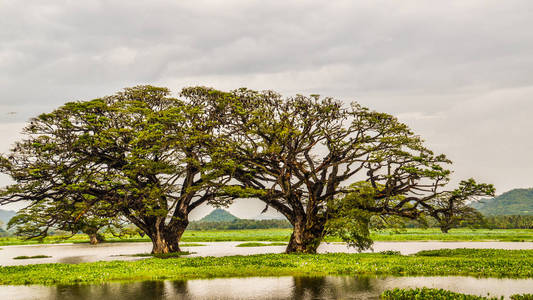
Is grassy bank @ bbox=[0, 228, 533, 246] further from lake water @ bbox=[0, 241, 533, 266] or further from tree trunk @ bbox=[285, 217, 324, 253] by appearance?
tree trunk @ bbox=[285, 217, 324, 253]

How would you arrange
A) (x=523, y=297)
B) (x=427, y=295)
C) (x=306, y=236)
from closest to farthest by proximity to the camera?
(x=523, y=297) → (x=427, y=295) → (x=306, y=236)

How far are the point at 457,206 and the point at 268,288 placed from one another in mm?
22964

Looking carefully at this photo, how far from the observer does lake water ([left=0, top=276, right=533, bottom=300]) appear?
2008 centimetres

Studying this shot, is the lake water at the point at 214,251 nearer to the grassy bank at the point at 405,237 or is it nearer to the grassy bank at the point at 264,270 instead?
the grassy bank at the point at 405,237

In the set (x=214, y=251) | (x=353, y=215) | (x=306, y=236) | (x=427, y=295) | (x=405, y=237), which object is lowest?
(x=405, y=237)

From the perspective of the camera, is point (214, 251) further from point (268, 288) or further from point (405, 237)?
point (405, 237)

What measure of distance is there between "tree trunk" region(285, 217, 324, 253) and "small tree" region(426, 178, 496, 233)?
9775mm

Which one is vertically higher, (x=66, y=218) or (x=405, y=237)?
(x=66, y=218)

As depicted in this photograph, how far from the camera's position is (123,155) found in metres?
45.7

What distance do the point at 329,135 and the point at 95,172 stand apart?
72.6ft

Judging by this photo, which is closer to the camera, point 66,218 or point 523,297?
point 523,297

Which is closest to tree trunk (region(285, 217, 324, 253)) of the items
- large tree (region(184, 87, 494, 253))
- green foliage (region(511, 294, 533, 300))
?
large tree (region(184, 87, 494, 253))

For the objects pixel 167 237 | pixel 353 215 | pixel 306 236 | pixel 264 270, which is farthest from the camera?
pixel 167 237

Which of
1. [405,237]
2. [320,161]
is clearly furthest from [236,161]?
[405,237]
